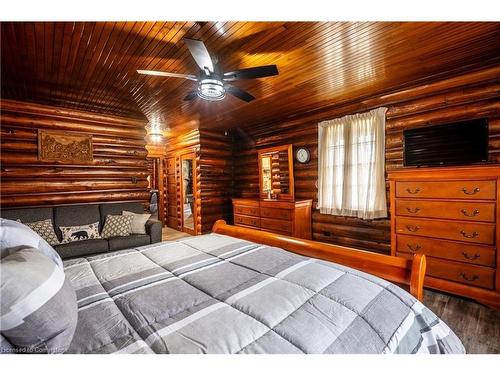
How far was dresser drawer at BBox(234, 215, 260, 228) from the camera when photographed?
182 inches

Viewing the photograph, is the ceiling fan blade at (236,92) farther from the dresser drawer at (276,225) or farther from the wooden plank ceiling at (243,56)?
the dresser drawer at (276,225)

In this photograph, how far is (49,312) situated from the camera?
2.69 ft

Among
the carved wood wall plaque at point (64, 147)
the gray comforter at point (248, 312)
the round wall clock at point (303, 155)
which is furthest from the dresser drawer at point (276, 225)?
the carved wood wall plaque at point (64, 147)

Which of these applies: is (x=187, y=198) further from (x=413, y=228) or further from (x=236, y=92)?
(x=413, y=228)

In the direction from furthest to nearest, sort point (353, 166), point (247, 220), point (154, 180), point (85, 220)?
point (154, 180) < point (247, 220) < point (353, 166) < point (85, 220)

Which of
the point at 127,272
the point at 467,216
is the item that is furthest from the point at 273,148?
the point at 127,272

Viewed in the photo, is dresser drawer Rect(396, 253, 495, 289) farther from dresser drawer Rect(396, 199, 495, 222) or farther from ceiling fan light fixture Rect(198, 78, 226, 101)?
ceiling fan light fixture Rect(198, 78, 226, 101)

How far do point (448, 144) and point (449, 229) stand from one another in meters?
1.10

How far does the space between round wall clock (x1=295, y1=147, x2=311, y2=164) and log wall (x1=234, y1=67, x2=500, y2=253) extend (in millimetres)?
76

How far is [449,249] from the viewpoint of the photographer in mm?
2469

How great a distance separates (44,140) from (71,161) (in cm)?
47

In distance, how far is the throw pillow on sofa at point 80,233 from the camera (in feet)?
11.1

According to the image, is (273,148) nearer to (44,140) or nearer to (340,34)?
(340,34)

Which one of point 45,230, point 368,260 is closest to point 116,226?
point 45,230
